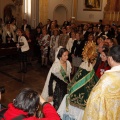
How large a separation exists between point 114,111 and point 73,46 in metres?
5.24

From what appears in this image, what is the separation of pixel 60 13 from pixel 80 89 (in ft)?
46.7

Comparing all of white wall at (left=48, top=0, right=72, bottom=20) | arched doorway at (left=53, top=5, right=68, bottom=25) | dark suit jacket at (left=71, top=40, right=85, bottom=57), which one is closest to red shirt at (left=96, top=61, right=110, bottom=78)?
dark suit jacket at (left=71, top=40, right=85, bottom=57)

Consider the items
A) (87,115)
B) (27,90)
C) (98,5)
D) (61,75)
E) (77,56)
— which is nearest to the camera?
(27,90)

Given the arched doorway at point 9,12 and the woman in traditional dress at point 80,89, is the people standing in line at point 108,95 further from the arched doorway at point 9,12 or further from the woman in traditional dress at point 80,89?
the arched doorway at point 9,12

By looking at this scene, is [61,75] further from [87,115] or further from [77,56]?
[77,56]

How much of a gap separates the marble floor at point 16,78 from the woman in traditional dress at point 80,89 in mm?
2391

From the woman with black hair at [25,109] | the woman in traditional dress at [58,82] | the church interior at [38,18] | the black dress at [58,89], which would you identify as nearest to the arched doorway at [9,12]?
the church interior at [38,18]

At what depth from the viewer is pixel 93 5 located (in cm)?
1639

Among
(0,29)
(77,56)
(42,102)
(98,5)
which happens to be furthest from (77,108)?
(98,5)

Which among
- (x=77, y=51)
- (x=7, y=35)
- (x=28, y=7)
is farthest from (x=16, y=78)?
(x=28, y=7)

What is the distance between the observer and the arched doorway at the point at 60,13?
1681 cm

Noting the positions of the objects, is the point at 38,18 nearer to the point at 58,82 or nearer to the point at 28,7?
the point at 28,7

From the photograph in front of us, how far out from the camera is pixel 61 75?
4.58 m

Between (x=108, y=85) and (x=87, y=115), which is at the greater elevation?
(x=108, y=85)
